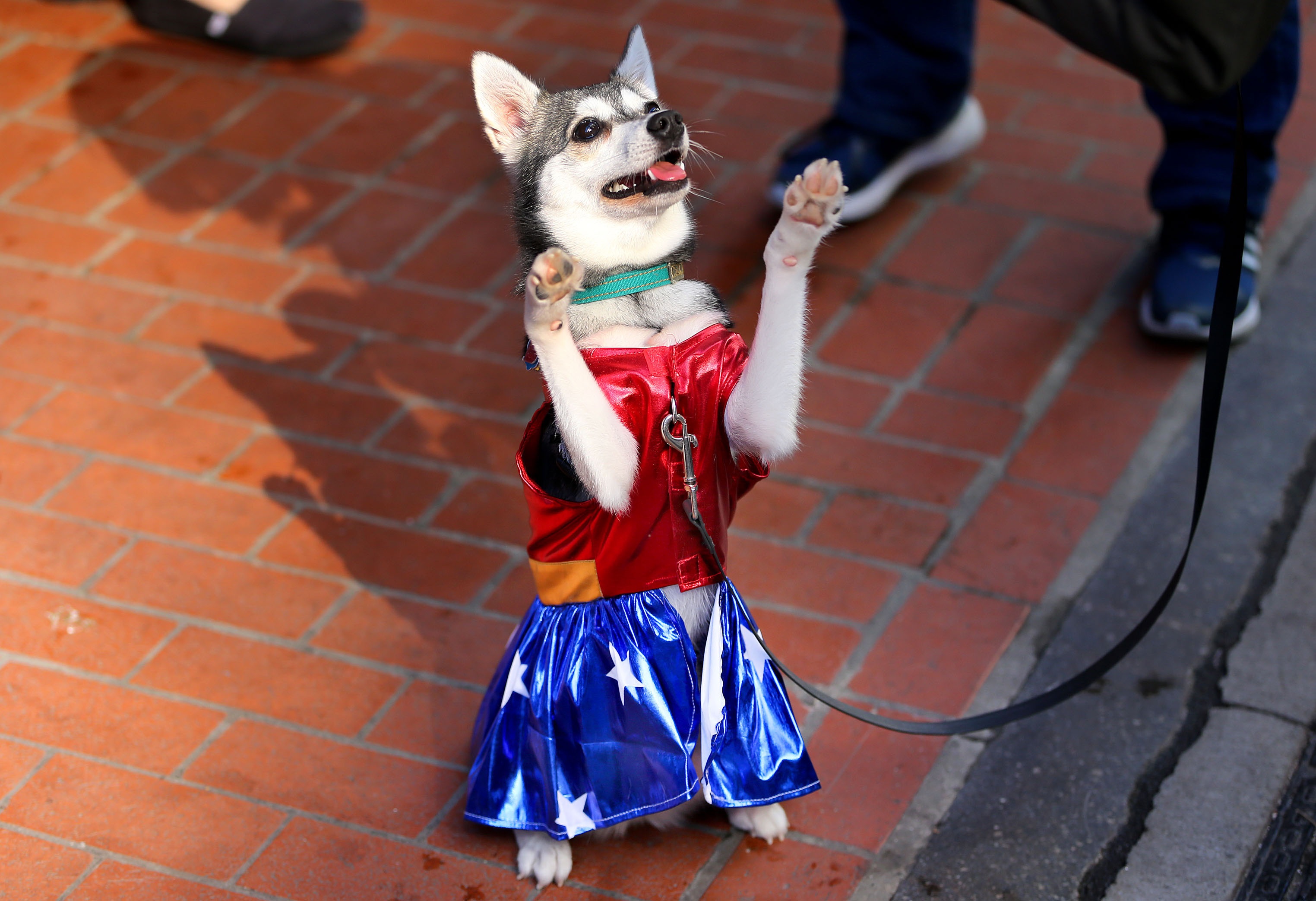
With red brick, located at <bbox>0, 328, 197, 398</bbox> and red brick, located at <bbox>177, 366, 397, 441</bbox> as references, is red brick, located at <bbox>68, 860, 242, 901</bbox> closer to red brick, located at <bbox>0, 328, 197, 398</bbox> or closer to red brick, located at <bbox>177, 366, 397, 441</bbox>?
red brick, located at <bbox>177, 366, 397, 441</bbox>

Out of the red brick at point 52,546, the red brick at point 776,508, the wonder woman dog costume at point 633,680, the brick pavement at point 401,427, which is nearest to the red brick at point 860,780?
the brick pavement at point 401,427

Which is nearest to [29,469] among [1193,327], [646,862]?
[646,862]

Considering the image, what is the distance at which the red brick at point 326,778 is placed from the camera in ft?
8.05

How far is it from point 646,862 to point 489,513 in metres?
1.03

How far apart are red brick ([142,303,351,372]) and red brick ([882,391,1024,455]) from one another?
149 centimetres

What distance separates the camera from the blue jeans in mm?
3393

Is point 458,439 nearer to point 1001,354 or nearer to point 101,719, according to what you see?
point 101,719

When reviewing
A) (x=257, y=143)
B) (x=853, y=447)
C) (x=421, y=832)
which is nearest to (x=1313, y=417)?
(x=853, y=447)

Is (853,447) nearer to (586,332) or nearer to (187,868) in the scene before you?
(586,332)

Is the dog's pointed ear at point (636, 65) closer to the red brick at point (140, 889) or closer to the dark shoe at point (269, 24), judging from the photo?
the red brick at point (140, 889)

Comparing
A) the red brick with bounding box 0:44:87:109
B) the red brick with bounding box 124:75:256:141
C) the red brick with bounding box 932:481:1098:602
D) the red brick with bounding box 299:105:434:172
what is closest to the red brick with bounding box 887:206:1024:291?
the red brick with bounding box 932:481:1098:602

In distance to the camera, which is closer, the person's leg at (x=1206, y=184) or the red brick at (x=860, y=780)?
the red brick at (x=860, y=780)

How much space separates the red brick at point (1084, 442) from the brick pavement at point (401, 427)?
0.03 feet

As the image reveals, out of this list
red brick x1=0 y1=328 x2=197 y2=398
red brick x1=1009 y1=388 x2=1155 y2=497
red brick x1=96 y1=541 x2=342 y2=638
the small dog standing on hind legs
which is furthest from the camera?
red brick x1=0 y1=328 x2=197 y2=398
